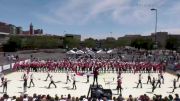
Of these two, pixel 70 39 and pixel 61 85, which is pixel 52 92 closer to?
pixel 61 85

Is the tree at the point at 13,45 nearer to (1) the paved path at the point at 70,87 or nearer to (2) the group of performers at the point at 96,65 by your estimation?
(2) the group of performers at the point at 96,65

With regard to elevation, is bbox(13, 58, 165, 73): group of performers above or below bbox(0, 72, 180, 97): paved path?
above

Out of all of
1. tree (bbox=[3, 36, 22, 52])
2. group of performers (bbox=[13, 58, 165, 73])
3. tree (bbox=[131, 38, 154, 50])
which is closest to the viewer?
group of performers (bbox=[13, 58, 165, 73])

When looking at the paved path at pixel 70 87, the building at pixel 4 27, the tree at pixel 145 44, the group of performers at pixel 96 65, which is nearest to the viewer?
the paved path at pixel 70 87

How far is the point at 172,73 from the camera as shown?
47.9 meters

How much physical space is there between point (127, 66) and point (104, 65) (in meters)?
2.86

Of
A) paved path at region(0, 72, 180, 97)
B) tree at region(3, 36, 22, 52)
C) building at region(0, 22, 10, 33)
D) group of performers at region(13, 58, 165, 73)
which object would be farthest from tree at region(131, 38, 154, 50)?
paved path at region(0, 72, 180, 97)

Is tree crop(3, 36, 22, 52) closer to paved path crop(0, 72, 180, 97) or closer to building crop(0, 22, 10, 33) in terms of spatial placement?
building crop(0, 22, 10, 33)

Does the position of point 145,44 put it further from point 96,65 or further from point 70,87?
point 70,87

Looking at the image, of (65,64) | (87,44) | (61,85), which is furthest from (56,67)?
(87,44)

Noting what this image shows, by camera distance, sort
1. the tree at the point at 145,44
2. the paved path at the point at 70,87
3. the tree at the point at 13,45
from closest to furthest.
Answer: the paved path at the point at 70,87 < the tree at the point at 13,45 < the tree at the point at 145,44

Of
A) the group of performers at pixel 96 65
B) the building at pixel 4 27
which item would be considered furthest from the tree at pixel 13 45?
the group of performers at pixel 96 65

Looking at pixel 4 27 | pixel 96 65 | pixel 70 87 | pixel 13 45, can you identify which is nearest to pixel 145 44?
pixel 13 45

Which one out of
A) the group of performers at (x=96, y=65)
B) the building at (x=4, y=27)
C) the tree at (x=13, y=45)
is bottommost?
the group of performers at (x=96, y=65)
